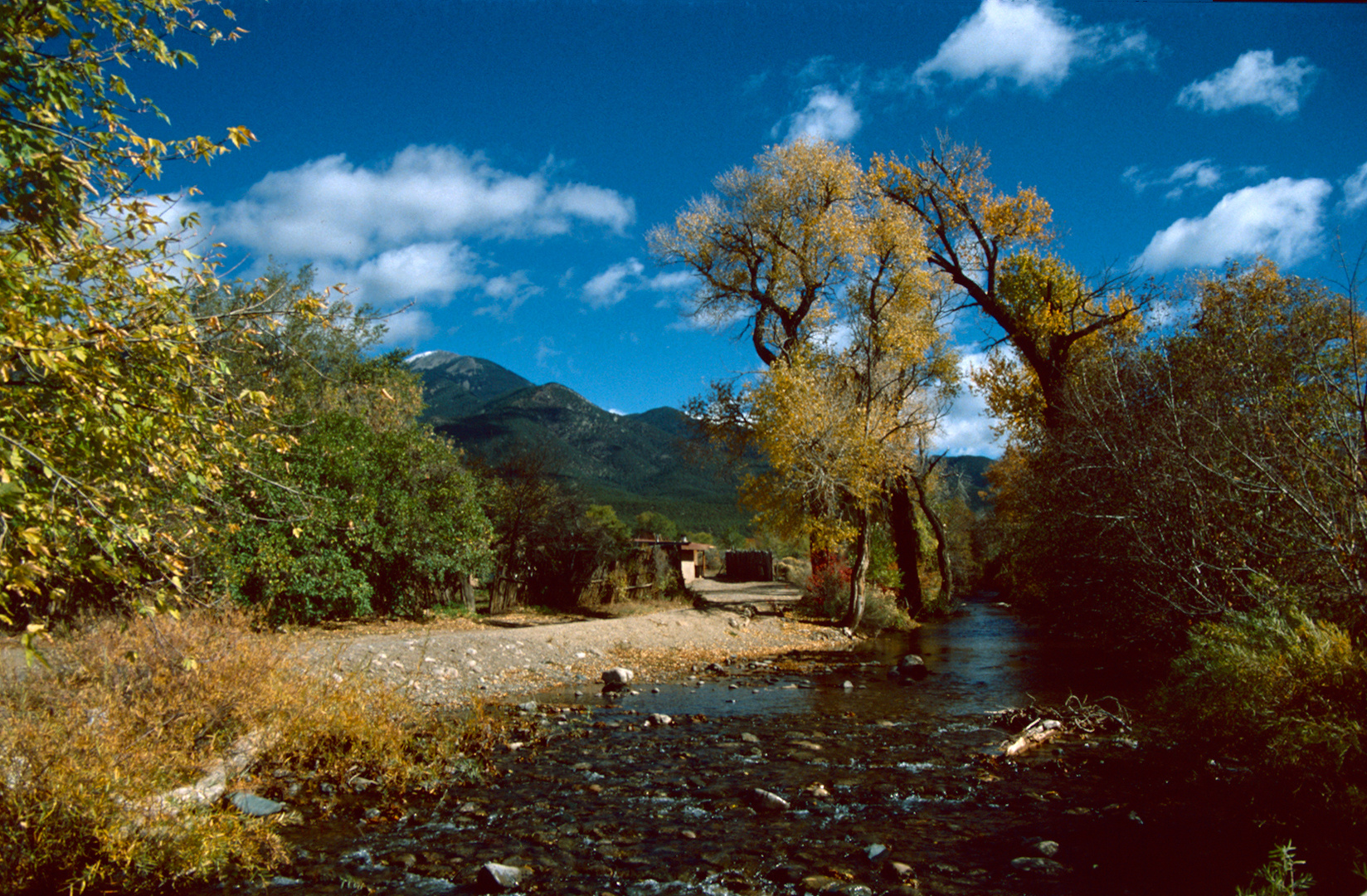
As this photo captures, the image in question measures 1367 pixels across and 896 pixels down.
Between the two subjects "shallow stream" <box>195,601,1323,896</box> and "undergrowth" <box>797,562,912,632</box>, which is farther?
"undergrowth" <box>797,562,912,632</box>

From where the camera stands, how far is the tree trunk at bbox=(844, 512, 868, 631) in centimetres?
2162

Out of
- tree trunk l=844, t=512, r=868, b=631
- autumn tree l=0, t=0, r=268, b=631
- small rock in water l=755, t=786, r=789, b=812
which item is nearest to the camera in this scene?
autumn tree l=0, t=0, r=268, b=631

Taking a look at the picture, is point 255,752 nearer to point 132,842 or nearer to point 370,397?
point 132,842

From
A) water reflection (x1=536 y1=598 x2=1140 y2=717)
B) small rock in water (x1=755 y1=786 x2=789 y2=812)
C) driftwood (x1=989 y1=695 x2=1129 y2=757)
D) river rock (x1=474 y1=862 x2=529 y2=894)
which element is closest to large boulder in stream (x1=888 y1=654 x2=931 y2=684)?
water reflection (x1=536 y1=598 x2=1140 y2=717)

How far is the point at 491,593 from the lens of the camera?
75.5ft

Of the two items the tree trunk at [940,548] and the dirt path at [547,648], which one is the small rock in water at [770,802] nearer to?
the dirt path at [547,648]

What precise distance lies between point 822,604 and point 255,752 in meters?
18.8

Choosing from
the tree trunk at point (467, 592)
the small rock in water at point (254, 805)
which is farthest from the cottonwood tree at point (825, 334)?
the small rock in water at point (254, 805)

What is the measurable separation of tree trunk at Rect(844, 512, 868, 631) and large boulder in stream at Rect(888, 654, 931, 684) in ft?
20.3

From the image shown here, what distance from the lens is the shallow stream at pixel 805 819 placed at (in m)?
5.36

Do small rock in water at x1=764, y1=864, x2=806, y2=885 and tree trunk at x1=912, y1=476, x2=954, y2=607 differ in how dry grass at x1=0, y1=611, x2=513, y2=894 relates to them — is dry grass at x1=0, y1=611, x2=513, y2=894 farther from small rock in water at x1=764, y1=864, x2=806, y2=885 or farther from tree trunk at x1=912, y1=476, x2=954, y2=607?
tree trunk at x1=912, y1=476, x2=954, y2=607

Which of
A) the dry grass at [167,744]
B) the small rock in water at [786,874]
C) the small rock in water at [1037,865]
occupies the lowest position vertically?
the small rock in water at [786,874]

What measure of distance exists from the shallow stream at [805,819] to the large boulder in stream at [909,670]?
3.15 metres

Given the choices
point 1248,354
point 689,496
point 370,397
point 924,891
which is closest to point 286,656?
point 924,891
